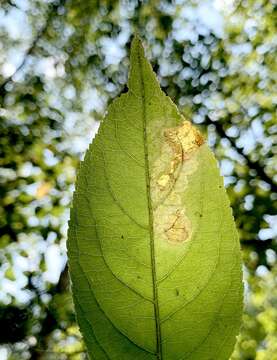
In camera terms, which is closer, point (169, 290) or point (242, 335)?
point (169, 290)

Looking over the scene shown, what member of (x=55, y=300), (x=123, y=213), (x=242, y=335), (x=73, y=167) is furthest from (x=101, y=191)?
(x=73, y=167)

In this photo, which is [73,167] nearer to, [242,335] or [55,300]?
[55,300]

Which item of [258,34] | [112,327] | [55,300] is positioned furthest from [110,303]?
[258,34]

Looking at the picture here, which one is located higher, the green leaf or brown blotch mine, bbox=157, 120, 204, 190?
brown blotch mine, bbox=157, 120, 204, 190

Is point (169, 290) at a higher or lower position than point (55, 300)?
higher

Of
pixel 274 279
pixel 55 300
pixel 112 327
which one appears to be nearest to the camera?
pixel 112 327

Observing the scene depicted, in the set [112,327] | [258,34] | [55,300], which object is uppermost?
[258,34]

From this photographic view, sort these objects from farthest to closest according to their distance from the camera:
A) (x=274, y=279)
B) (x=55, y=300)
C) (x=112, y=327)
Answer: (x=274, y=279), (x=55, y=300), (x=112, y=327)

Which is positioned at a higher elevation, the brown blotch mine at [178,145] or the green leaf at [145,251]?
the brown blotch mine at [178,145]
